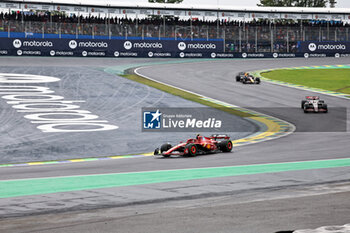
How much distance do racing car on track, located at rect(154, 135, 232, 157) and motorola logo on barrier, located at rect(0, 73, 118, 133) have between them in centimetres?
531

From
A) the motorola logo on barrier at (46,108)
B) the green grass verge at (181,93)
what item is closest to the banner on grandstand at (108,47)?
the green grass verge at (181,93)

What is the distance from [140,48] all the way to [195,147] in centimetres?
3568

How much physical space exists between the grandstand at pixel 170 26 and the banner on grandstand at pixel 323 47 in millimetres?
453

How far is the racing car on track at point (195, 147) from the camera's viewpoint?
46.0ft

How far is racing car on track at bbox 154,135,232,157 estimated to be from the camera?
1403cm

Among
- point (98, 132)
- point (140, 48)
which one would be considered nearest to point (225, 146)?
point (98, 132)

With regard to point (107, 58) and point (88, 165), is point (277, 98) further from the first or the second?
point (107, 58)

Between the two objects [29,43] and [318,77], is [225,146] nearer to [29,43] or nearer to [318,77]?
[318,77]

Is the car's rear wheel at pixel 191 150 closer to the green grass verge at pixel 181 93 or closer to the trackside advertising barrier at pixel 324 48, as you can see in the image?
the green grass verge at pixel 181 93

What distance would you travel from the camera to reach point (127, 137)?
17891mm

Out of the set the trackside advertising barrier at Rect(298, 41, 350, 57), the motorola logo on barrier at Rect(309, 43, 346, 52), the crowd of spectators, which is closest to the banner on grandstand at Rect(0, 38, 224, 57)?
the crowd of spectators

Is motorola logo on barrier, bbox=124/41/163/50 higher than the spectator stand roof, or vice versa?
the spectator stand roof

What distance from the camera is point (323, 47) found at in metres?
54.7

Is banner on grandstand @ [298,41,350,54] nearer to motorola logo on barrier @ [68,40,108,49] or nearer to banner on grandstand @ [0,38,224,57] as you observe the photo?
banner on grandstand @ [0,38,224,57]
